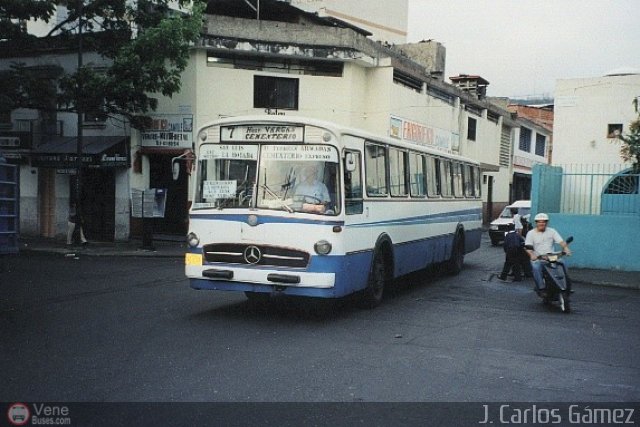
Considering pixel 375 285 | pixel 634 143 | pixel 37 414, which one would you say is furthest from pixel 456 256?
pixel 37 414

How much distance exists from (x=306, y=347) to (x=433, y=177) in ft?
23.1

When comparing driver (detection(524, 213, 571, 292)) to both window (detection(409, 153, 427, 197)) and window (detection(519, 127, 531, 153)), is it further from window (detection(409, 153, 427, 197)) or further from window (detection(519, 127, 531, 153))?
window (detection(519, 127, 531, 153))

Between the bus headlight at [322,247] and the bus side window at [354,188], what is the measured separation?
623 millimetres

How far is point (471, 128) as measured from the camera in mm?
33375

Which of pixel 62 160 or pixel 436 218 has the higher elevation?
pixel 62 160

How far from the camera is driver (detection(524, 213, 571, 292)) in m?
10.7

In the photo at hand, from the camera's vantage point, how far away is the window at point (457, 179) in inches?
590

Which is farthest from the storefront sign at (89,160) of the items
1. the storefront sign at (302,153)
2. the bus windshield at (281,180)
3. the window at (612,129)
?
the window at (612,129)

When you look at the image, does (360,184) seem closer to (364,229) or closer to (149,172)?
(364,229)

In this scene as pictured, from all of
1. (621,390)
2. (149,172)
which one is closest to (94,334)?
(621,390)

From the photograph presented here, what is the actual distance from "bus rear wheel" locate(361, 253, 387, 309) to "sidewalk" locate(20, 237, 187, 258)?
9350mm

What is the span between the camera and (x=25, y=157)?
23.3 metres

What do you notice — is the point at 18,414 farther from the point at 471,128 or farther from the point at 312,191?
the point at 471,128

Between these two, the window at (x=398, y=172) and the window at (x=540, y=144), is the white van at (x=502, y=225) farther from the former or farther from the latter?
the window at (x=540, y=144)
